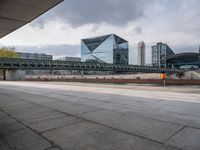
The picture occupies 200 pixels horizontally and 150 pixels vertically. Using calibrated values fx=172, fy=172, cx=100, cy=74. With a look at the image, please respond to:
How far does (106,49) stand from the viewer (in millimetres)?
131500

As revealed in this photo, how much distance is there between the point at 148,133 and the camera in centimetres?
470

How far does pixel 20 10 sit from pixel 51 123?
4070 millimetres

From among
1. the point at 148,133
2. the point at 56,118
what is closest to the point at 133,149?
the point at 148,133

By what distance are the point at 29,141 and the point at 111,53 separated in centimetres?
12574

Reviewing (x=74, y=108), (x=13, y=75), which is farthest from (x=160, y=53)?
(x=74, y=108)

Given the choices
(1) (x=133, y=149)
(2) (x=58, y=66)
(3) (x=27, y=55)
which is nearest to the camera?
(1) (x=133, y=149)

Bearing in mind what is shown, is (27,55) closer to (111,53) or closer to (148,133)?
(111,53)

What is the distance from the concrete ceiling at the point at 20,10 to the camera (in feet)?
18.0

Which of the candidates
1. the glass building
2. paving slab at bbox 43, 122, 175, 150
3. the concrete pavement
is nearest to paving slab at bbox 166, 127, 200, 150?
the concrete pavement

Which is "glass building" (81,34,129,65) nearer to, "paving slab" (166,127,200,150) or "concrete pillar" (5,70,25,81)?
"concrete pillar" (5,70,25,81)

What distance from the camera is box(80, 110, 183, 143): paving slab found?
4.62m

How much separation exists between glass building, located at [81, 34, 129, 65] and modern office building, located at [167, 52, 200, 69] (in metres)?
34.4

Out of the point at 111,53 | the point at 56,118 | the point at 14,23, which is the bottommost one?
the point at 56,118

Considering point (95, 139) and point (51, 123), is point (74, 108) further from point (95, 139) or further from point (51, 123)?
point (95, 139)
